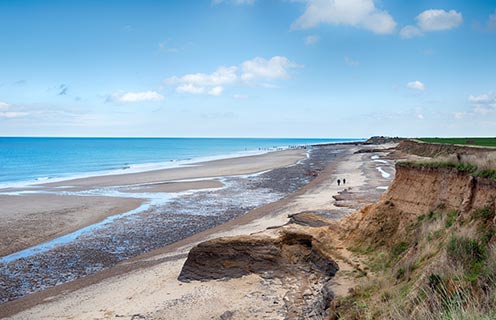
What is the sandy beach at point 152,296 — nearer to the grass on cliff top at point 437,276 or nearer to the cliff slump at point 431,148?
the grass on cliff top at point 437,276

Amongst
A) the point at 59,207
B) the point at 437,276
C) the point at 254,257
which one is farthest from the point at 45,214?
the point at 437,276

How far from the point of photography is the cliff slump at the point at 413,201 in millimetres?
8984

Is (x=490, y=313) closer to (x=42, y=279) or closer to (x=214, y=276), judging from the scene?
(x=214, y=276)

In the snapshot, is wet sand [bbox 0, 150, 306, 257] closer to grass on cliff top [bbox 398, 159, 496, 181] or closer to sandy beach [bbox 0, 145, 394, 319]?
sandy beach [bbox 0, 145, 394, 319]

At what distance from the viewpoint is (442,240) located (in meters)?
8.62

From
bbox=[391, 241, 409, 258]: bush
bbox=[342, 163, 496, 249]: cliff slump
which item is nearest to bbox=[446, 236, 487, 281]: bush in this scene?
bbox=[342, 163, 496, 249]: cliff slump

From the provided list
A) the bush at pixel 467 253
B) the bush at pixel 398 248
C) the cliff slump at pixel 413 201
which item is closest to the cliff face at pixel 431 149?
the cliff slump at pixel 413 201

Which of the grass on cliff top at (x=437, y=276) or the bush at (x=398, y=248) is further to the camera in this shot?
the bush at (x=398, y=248)

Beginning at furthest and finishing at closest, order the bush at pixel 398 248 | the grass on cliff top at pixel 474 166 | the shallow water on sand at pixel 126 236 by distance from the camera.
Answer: the shallow water on sand at pixel 126 236, the bush at pixel 398 248, the grass on cliff top at pixel 474 166

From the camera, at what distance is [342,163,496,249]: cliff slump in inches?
354

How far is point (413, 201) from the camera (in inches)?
463

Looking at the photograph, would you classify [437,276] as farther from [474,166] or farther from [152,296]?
[152,296]

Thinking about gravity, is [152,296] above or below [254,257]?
below

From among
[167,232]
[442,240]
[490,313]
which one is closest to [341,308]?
[442,240]
